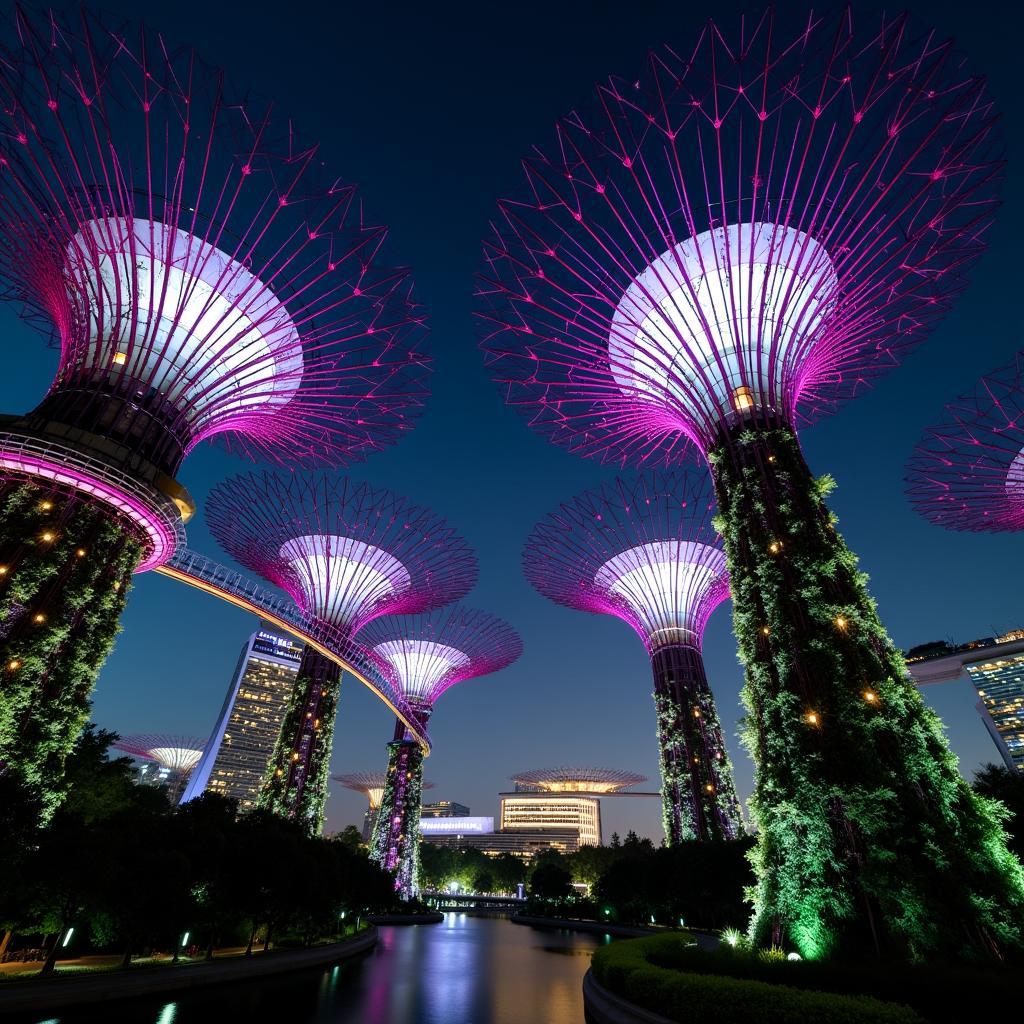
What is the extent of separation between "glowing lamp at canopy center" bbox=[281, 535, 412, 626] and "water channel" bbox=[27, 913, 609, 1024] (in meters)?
20.0

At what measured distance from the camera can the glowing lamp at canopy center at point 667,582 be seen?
41.3 m

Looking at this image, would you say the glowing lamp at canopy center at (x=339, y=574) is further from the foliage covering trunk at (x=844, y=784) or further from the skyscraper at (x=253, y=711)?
the skyscraper at (x=253, y=711)

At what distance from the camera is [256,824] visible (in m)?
23.2

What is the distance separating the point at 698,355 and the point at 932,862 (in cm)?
1649

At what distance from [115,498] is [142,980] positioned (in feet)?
45.0

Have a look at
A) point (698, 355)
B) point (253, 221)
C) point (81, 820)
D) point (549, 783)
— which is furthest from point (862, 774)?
point (549, 783)

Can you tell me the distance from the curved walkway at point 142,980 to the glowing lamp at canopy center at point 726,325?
2299 cm

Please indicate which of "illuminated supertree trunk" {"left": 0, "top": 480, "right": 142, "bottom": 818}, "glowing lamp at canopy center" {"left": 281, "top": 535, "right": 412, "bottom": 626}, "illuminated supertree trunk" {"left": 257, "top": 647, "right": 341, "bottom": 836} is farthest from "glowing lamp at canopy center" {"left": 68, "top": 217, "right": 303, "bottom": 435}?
"illuminated supertree trunk" {"left": 257, "top": 647, "right": 341, "bottom": 836}

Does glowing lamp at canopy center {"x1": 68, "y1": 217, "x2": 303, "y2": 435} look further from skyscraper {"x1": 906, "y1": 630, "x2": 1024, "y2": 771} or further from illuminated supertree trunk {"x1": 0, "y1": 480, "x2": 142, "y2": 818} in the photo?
skyscraper {"x1": 906, "y1": 630, "x2": 1024, "y2": 771}

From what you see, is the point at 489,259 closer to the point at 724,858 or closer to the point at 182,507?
the point at 182,507

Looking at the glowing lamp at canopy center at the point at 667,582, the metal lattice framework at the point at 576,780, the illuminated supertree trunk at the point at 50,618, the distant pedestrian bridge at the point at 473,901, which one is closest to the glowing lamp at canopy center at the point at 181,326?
the illuminated supertree trunk at the point at 50,618

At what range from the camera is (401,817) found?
167ft

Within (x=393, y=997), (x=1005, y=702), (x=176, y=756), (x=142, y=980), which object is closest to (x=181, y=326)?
(x=142, y=980)

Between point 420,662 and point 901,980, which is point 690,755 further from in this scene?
point 901,980
